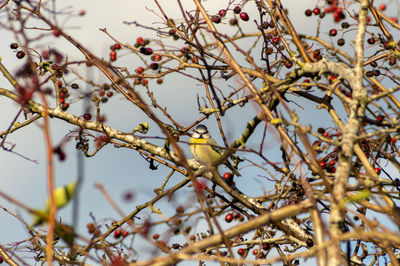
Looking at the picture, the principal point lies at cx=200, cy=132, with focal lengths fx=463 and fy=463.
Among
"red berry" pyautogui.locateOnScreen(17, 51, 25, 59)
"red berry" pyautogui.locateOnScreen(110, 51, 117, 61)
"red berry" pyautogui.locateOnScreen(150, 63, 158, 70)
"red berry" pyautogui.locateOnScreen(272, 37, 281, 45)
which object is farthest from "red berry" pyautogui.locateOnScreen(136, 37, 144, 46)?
"red berry" pyautogui.locateOnScreen(17, 51, 25, 59)

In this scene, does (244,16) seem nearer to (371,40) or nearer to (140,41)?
(140,41)

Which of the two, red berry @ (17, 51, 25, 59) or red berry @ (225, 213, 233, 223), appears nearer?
red berry @ (225, 213, 233, 223)

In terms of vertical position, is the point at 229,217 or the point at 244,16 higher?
the point at 244,16

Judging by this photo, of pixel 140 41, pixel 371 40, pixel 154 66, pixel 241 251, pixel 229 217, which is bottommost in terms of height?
pixel 241 251

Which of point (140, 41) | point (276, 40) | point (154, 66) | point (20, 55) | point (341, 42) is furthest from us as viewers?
point (20, 55)

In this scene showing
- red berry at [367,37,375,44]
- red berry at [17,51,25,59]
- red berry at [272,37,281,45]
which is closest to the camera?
red berry at [272,37,281,45]

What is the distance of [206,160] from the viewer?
6.89 m

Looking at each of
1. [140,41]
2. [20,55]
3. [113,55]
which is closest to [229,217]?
[140,41]

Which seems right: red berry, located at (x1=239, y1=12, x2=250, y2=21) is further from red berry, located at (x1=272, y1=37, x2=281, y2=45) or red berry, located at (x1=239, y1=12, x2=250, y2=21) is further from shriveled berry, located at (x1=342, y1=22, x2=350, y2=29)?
shriveled berry, located at (x1=342, y1=22, x2=350, y2=29)

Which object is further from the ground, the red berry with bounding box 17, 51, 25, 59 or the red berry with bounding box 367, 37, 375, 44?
the red berry with bounding box 17, 51, 25, 59

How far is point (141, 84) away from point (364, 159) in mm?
2248

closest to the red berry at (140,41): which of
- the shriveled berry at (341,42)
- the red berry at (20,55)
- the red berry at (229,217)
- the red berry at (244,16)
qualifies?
the red berry at (244,16)

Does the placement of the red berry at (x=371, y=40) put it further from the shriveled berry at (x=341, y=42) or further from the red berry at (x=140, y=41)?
the red berry at (x=140, y=41)

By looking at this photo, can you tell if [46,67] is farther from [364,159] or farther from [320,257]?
[320,257]
